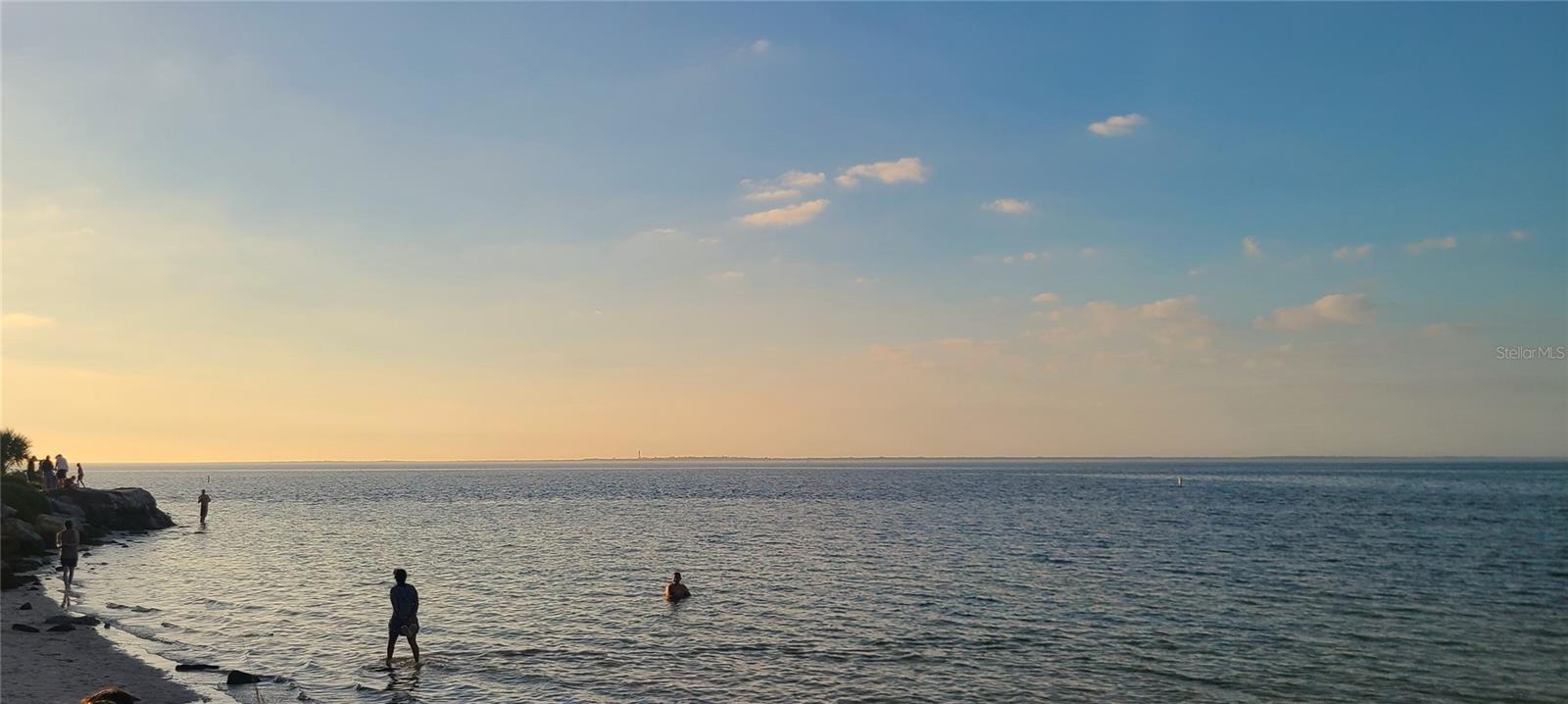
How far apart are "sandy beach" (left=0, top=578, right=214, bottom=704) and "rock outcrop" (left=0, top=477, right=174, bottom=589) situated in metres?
12.0

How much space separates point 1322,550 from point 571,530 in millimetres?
52992

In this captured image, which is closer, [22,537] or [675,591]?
[675,591]

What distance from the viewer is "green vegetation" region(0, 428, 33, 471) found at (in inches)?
2387

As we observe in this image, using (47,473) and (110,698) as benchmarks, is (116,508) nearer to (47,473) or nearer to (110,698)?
(47,473)

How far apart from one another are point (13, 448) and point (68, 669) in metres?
54.6

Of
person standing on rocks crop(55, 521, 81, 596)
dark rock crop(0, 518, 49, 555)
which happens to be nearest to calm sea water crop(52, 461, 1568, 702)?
person standing on rocks crop(55, 521, 81, 596)

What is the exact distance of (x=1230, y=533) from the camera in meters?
63.6

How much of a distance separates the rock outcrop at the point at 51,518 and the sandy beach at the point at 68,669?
12015 mm

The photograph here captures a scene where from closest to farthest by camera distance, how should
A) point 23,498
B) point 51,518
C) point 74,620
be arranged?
1. point 74,620
2. point 23,498
3. point 51,518

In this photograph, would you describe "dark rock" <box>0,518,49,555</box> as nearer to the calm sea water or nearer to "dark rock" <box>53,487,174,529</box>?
the calm sea water

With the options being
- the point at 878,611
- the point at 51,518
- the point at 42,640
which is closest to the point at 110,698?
the point at 42,640

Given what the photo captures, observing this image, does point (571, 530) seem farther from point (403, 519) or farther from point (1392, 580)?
point (1392, 580)

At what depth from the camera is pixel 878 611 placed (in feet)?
110

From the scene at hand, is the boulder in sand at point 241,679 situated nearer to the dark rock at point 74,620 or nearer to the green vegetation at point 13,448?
the dark rock at point 74,620
